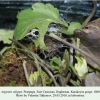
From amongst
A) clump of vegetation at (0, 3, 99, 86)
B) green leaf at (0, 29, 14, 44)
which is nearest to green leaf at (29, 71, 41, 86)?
clump of vegetation at (0, 3, 99, 86)

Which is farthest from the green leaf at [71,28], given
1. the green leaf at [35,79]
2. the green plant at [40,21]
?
the green leaf at [35,79]

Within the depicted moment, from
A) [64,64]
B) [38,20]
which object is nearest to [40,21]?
[38,20]

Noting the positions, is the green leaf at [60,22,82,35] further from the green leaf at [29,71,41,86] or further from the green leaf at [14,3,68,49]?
the green leaf at [29,71,41,86]

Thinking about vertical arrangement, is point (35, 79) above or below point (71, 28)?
below

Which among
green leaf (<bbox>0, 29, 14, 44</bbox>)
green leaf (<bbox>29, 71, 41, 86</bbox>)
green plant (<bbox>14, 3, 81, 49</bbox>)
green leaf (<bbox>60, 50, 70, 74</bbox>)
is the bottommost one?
green leaf (<bbox>29, 71, 41, 86</bbox>)

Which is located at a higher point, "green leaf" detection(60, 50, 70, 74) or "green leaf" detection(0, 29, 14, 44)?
"green leaf" detection(0, 29, 14, 44)

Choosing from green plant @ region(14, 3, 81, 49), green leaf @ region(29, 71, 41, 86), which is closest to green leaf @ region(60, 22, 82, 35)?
green plant @ region(14, 3, 81, 49)

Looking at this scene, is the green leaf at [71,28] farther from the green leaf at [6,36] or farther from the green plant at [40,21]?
the green leaf at [6,36]

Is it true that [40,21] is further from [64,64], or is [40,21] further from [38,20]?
[64,64]
